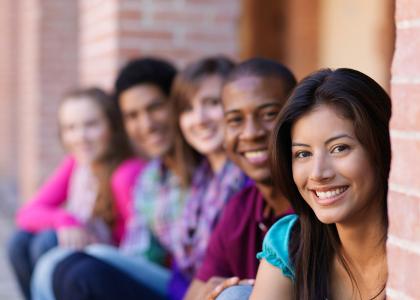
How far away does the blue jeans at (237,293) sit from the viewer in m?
2.56

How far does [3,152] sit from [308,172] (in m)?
9.80

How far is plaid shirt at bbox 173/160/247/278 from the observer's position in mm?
3479

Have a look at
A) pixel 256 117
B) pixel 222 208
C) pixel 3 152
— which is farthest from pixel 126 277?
pixel 3 152

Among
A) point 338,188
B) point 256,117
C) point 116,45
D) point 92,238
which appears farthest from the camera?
point 116,45

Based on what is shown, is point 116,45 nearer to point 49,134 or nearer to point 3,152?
point 49,134

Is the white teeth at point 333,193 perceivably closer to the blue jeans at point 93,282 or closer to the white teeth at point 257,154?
the white teeth at point 257,154

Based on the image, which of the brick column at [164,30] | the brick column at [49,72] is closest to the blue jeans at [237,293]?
the brick column at [164,30]

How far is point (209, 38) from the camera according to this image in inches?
196

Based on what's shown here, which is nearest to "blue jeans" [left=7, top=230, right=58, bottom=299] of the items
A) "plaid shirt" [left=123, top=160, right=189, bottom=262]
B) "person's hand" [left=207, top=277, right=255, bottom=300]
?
"plaid shirt" [left=123, top=160, right=189, bottom=262]

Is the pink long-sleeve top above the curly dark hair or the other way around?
the other way around

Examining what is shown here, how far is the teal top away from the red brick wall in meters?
0.53

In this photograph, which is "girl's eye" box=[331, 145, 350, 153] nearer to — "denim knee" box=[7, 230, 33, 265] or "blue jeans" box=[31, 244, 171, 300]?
"blue jeans" box=[31, 244, 171, 300]

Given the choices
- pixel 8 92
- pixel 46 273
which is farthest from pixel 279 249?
pixel 8 92

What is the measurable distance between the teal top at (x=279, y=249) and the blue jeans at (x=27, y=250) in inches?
80.6
